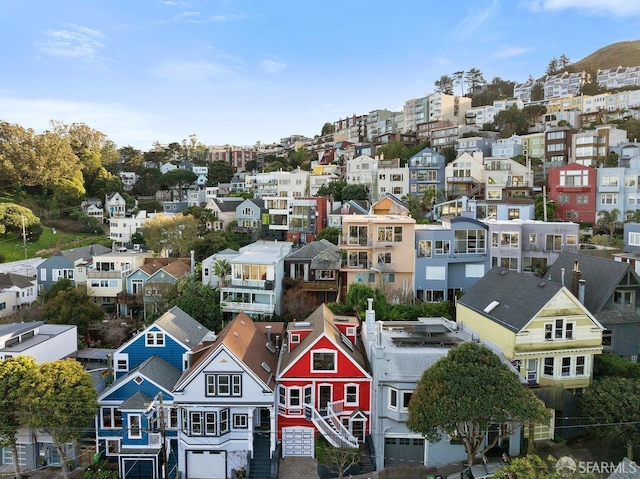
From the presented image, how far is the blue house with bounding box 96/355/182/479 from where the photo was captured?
2136 cm

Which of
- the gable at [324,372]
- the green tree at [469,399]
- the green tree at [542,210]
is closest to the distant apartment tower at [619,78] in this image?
the green tree at [542,210]

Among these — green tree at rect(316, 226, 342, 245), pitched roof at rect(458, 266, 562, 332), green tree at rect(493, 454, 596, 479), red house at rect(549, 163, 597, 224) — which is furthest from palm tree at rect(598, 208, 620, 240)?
green tree at rect(493, 454, 596, 479)

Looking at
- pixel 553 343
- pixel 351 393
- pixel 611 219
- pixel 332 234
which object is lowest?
pixel 351 393

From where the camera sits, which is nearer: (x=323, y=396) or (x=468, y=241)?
(x=323, y=396)

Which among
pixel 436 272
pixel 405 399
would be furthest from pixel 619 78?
pixel 405 399

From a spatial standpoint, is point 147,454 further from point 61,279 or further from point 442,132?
point 442,132

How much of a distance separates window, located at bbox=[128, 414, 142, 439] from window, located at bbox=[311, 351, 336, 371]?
8.91m

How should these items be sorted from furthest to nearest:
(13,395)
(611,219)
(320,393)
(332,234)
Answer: (611,219) → (332,234) → (320,393) → (13,395)

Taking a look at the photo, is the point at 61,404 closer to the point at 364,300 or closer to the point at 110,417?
the point at 110,417

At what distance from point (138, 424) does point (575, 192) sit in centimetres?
5170

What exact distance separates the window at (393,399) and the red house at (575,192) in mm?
41750

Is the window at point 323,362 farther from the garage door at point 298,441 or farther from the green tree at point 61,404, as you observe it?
the green tree at point 61,404

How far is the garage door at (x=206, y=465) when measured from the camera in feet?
69.4

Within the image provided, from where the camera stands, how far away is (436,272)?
35344 millimetres
